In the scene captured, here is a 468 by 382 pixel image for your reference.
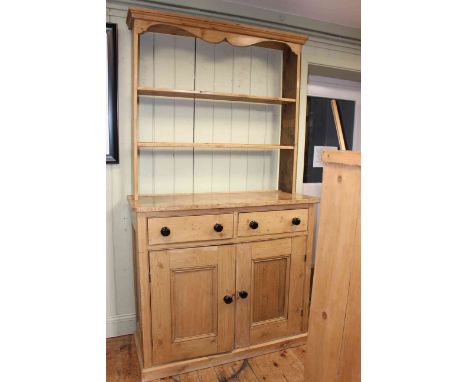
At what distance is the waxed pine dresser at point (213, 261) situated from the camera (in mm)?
1741

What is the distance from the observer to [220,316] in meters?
1.89

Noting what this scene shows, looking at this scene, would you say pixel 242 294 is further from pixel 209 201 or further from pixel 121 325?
pixel 121 325

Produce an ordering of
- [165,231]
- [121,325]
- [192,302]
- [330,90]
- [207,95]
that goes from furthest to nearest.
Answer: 1. [330,90]
2. [121,325]
3. [207,95]
4. [192,302]
5. [165,231]

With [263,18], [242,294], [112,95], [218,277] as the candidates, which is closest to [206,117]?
[112,95]

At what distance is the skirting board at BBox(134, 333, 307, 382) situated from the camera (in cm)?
178

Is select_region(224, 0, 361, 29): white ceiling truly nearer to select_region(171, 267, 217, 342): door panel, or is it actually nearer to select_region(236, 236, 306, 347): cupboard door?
select_region(236, 236, 306, 347): cupboard door

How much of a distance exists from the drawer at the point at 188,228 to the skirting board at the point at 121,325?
81 centimetres

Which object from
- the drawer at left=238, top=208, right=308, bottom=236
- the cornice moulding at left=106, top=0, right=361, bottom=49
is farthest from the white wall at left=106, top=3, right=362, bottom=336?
the drawer at left=238, top=208, right=308, bottom=236

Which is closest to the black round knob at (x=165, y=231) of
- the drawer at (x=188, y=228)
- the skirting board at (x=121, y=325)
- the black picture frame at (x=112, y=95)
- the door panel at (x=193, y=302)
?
the drawer at (x=188, y=228)

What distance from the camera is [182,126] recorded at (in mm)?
2178

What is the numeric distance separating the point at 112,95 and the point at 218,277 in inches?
49.2
